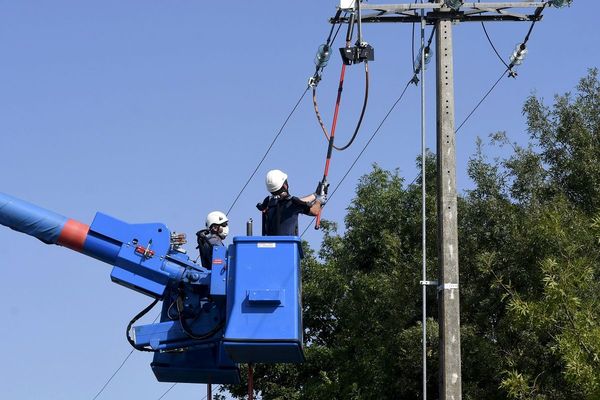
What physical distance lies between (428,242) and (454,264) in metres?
11.5

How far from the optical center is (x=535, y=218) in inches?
867

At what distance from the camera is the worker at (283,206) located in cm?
1158

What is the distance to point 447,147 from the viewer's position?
44.4 feet

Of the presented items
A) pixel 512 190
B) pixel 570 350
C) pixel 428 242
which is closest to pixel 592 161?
pixel 512 190

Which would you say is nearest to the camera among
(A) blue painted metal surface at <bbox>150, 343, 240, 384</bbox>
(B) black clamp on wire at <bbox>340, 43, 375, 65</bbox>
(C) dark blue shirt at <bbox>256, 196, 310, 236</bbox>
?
(C) dark blue shirt at <bbox>256, 196, 310, 236</bbox>

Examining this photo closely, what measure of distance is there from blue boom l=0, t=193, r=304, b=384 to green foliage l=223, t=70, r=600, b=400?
4742mm

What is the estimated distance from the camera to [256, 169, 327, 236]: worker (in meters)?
11.6

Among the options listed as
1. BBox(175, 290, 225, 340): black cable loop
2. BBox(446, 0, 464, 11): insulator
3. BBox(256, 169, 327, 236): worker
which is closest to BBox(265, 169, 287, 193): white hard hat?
BBox(256, 169, 327, 236): worker

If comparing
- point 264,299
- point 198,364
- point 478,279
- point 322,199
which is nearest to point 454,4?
point 322,199

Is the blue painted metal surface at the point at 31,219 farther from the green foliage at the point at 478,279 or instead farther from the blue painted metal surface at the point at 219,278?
the green foliage at the point at 478,279

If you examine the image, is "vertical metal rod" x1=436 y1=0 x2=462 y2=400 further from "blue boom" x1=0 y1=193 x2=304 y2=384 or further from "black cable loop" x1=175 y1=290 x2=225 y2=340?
"black cable loop" x1=175 y1=290 x2=225 y2=340

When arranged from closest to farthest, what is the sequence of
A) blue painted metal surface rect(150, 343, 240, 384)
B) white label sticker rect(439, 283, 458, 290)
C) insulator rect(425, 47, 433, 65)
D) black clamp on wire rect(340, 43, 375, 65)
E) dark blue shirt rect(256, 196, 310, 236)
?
dark blue shirt rect(256, 196, 310, 236), blue painted metal surface rect(150, 343, 240, 384), white label sticker rect(439, 283, 458, 290), black clamp on wire rect(340, 43, 375, 65), insulator rect(425, 47, 433, 65)

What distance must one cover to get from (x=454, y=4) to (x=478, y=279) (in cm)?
1000

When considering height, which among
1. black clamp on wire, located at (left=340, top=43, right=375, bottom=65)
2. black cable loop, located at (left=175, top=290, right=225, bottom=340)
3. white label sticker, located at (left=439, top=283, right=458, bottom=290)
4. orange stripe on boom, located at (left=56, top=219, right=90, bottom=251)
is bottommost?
black cable loop, located at (left=175, top=290, right=225, bottom=340)
